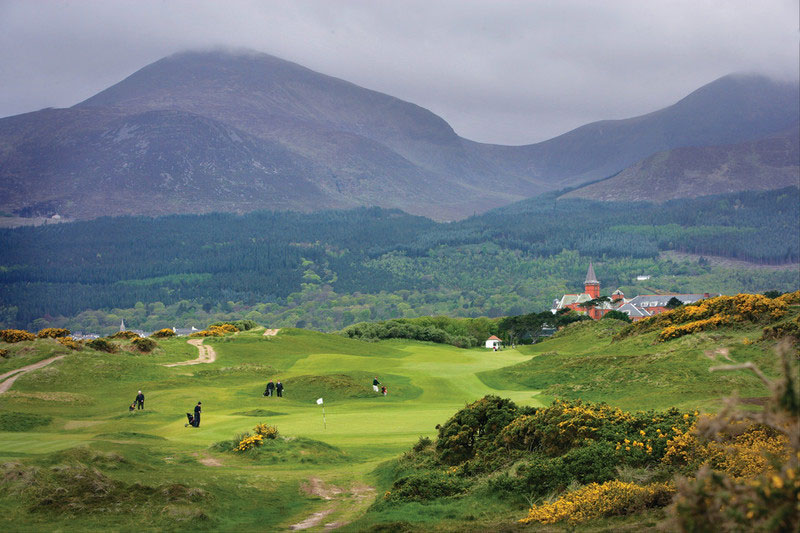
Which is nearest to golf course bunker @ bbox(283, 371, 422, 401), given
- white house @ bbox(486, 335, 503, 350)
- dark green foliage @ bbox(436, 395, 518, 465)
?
dark green foliage @ bbox(436, 395, 518, 465)

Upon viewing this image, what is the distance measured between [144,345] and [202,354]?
17.1ft

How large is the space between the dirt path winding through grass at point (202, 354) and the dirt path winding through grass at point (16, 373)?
359 inches

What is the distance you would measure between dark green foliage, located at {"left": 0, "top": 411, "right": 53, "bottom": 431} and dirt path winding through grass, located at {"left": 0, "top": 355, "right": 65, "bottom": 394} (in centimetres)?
1262

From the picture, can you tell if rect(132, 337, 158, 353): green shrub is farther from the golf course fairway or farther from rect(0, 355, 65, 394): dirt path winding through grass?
rect(0, 355, 65, 394): dirt path winding through grass

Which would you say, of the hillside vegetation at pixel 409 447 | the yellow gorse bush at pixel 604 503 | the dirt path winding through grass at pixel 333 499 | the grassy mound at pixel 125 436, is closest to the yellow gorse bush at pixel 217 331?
the hillside vegetation at pixel 409 447

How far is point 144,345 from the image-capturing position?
66250 millimetres

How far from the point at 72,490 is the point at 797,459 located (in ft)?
52.2

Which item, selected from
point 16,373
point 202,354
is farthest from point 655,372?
point 202,354

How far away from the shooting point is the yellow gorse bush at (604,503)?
52.2 ft

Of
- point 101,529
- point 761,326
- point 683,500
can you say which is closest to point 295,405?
point 761,326

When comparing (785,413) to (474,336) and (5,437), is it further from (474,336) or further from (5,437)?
(474,336)

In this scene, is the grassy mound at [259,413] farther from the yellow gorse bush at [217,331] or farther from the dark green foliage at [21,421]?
the yellow gorse bush at [217,331]

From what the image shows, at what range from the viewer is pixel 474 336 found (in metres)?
125

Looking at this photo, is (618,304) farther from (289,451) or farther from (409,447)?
(289,451)
